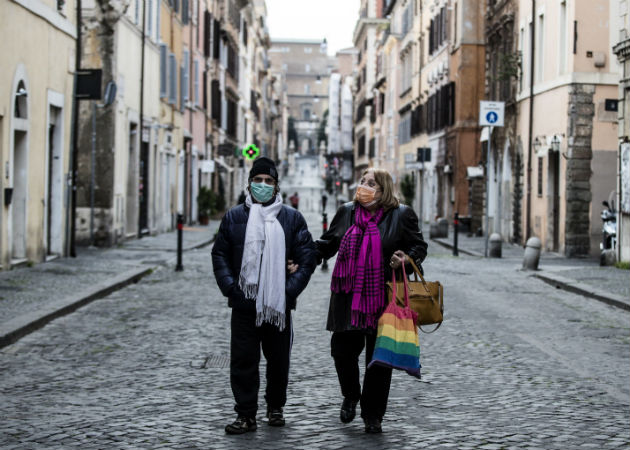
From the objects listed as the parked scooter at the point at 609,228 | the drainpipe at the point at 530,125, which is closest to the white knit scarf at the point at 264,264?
the parked scooter at the point at 609,228

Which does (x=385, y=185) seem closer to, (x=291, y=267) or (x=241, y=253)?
(x=291, y=267)

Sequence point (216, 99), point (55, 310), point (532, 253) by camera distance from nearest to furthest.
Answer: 1. point (55, 310)
2. point (532, 253)
3. point (216, 99)

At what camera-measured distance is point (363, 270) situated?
269 inches

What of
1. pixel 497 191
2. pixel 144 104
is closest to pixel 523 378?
pixel 144 104

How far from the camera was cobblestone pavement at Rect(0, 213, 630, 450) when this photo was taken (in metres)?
6.90

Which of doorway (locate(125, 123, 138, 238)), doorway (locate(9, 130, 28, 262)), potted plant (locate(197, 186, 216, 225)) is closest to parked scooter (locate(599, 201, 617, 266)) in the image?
doorway (locate(9, 130, 28, 262))

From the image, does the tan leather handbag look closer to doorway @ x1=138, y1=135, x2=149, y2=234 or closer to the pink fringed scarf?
the pink fringed scarf

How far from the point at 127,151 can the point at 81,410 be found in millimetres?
22011

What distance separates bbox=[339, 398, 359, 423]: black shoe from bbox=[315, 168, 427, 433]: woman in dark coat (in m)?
0.13

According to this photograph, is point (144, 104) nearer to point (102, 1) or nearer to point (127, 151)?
point (127, 151)

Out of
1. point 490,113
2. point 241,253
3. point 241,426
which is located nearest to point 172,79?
point 490,113

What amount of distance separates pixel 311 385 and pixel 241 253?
1.99 m

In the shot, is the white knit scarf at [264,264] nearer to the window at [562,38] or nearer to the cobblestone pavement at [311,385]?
the cobblestone pavement at [311,385]

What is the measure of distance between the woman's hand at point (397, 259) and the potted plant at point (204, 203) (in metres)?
38.4
